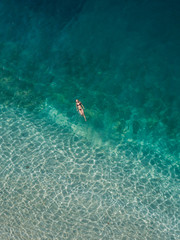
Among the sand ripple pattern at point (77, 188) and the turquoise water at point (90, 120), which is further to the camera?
the turquoise water at point (90, 120)

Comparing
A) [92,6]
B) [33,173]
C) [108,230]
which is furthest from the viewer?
[92,6]

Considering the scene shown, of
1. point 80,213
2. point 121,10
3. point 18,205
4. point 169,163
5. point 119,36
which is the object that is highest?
point 121,10

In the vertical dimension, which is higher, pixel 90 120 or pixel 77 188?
pixel 90 120

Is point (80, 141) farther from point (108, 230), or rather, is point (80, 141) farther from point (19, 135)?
point (108, 230)

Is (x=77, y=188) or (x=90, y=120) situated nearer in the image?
(x=77, y=188)

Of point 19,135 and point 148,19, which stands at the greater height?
point 148,19

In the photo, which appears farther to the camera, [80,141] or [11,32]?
[11,32]

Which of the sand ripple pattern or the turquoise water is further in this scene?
the turquoise water

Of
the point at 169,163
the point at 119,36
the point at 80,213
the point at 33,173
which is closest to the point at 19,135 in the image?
the point at 33,173
